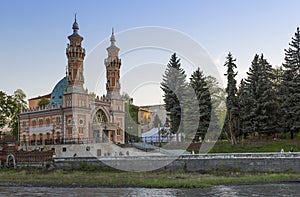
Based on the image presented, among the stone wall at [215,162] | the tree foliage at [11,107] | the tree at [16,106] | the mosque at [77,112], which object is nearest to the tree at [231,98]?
the stone wall at [215,162]

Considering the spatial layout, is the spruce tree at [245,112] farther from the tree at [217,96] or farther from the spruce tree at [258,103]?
the tree at [217,96]

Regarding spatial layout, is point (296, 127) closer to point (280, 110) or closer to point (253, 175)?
point (280, 110)

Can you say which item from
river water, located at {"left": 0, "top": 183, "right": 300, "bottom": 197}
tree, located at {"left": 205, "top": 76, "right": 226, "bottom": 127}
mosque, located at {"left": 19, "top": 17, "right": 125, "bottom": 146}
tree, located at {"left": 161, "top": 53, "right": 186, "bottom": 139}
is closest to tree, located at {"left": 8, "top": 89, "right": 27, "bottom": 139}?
mosque, located at {"left": 19, "top": 17, "right": 125, "bottom": 146}

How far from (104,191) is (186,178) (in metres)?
7.22

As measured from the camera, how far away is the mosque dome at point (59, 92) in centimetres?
6175

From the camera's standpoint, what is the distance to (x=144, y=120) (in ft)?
282

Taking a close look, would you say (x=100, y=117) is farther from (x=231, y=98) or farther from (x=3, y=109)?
(x=231, y=98)

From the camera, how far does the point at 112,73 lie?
65.2 metres

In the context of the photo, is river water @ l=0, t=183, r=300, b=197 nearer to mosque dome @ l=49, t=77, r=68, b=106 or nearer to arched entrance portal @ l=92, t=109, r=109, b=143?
arched entrance portal @ l=92, t=109, r=109, b=143

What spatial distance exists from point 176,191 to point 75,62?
35.8 meters

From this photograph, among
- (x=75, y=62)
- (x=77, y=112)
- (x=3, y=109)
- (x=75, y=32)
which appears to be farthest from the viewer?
(x=3, y=109)

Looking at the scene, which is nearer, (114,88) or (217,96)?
(217,96)

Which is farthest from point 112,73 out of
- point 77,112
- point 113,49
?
point 77,112

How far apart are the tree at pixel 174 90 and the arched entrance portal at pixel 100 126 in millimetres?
10834
